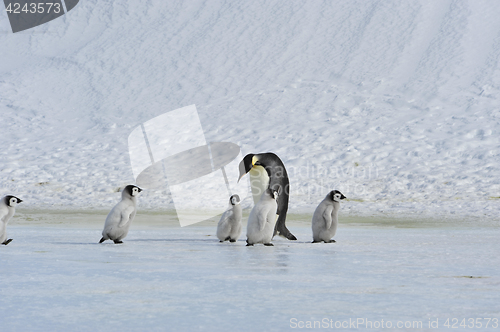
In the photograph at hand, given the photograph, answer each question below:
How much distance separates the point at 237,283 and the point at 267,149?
462 inches

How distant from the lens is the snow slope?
454 inches

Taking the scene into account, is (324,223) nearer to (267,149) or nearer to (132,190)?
(132,190)

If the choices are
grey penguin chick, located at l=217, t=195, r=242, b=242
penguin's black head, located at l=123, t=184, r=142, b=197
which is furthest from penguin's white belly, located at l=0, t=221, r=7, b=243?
grey penguin chick, located at l=217, t=195, r=242, b=242

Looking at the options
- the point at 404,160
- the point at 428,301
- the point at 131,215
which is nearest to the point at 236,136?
the point at 404,160

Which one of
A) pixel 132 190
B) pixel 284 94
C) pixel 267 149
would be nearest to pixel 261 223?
pixel 132 190

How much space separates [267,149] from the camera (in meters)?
14.7

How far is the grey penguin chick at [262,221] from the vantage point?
16.3 ft

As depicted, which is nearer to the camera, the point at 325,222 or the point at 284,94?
the point at 325,222

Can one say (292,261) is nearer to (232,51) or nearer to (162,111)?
(162,111)

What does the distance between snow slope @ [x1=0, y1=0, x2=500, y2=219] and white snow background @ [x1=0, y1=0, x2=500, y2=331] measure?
8 centimetres
